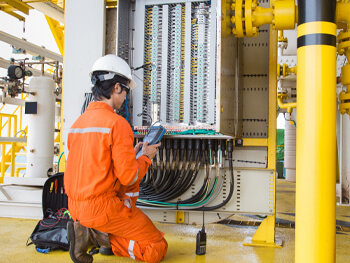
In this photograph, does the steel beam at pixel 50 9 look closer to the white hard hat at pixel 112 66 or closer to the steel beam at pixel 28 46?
the steel beam at pixel 28 46

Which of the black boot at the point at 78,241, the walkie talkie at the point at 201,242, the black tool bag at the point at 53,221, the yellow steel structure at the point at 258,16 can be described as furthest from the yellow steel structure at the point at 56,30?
the walkie talkie at the point at 201,242

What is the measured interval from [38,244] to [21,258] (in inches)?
6.6

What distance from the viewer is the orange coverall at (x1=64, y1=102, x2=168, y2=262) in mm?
2201

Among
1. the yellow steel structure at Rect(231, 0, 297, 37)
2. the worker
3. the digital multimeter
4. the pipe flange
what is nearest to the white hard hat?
the worker

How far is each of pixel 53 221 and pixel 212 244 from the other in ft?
4.36

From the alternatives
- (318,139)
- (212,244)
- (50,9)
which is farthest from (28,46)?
(318,139)

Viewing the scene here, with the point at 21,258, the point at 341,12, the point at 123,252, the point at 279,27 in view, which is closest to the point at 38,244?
the point at 21,258

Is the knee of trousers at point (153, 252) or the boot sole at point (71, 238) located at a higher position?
the boot sole at point (71, 238)

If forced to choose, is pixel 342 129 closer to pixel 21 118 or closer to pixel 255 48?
pixel 255 48

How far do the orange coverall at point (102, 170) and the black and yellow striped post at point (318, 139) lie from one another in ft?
3.45

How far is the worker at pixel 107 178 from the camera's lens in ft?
7.25

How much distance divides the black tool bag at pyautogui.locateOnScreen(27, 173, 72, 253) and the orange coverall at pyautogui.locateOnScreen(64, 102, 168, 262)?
54cm

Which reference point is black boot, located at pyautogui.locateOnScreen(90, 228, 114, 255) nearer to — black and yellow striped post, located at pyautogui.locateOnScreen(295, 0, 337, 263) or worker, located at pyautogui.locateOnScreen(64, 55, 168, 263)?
worker, located at pyautogui.locateOnScreen(64, 55, 168, 263)

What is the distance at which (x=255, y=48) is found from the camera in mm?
3111
